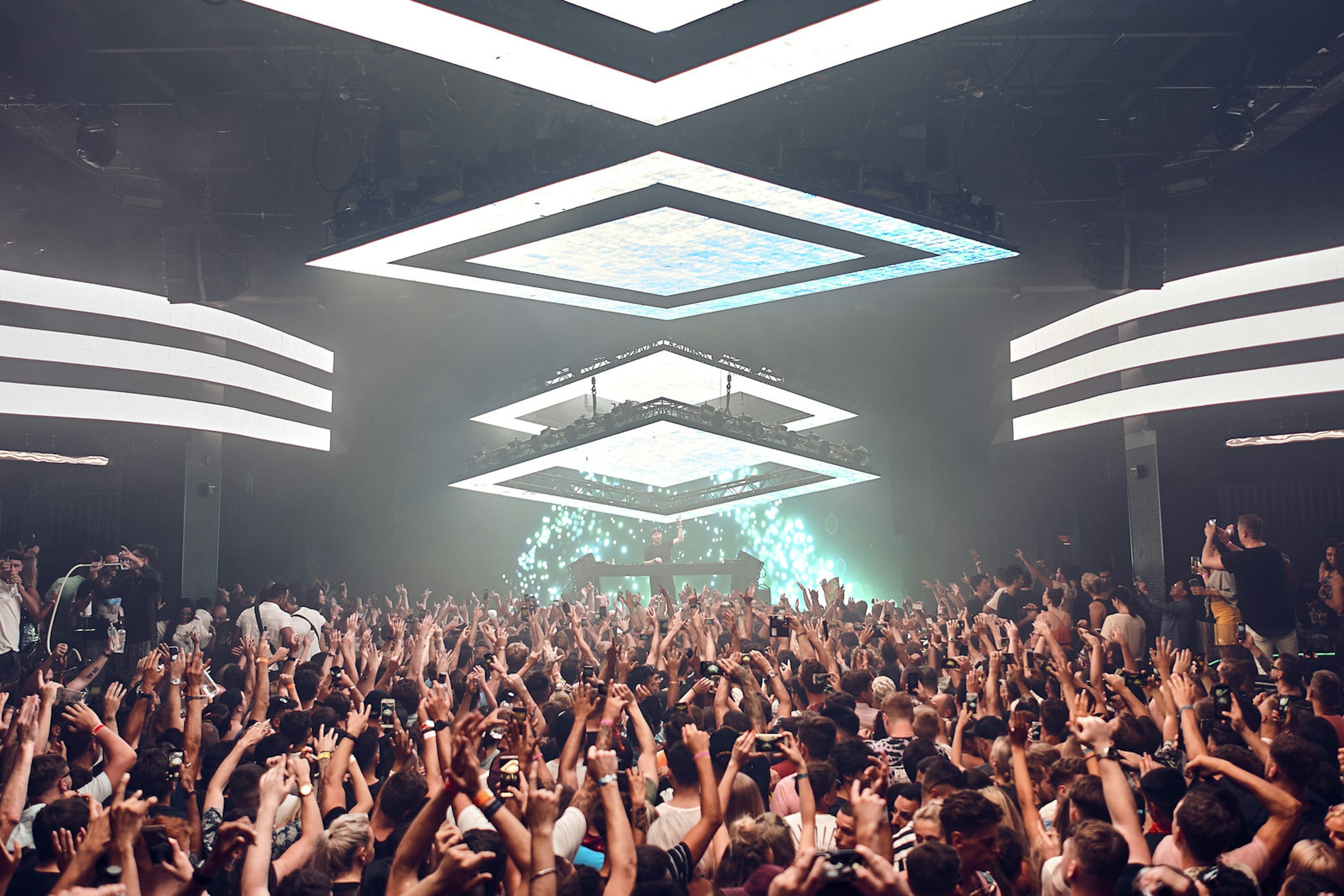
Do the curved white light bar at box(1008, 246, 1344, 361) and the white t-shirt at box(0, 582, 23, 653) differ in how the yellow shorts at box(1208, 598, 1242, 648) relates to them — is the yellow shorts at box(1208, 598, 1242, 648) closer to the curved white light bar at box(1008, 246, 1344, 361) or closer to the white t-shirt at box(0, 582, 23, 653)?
the curved white light bar at box(1008, 246, 1344, 361)

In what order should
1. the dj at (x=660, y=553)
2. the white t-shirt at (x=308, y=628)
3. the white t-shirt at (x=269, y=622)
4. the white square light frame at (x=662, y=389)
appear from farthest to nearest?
the dj at (x=660, y=553)
the white square light frame at (x=662, y=389)
the white t-shirt at (x=269, y=622)
the white t-shirt at (x=308, y=628)

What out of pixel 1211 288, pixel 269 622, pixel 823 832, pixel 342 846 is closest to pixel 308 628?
pixel 269 622

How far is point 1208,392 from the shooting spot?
11.5 m

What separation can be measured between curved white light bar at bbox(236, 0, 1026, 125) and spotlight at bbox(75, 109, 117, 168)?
14.6 ft

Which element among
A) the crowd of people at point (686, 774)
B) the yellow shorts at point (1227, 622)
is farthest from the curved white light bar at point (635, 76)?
the yellow shorts at point (1227, 622)

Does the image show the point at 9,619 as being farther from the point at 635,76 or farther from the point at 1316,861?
the point at 1316,861

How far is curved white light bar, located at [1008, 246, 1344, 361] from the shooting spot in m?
10.6

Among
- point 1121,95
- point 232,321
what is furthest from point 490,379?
point 1121,95

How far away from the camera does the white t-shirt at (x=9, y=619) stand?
27.9 feet

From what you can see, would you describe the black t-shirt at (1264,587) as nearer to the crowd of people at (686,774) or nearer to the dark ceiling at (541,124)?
the crowd of people at (686,774)

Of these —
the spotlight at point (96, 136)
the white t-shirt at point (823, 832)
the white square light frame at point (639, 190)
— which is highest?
the spotlight at point (96, 136)

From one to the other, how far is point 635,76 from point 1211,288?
29.3ft

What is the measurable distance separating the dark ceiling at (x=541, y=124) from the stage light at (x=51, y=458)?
3.01 m

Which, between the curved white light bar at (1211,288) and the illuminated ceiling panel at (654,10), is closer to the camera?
the illuminated ceiling panel at (654,10)
